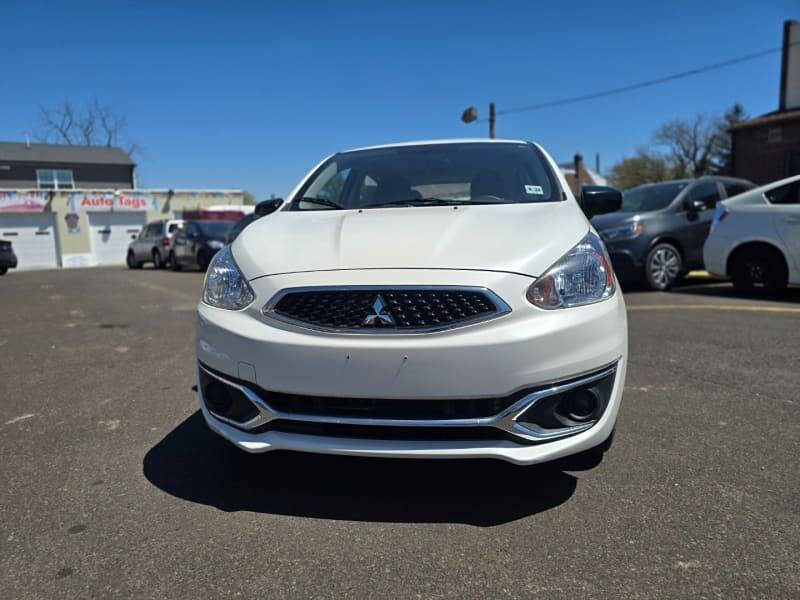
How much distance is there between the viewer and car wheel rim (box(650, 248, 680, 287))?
27.3ft

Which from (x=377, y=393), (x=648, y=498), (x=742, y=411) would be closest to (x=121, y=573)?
(x=377, y=393)

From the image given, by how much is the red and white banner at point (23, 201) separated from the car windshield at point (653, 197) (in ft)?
102

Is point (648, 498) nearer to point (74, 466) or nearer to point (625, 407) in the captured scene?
point (625, 407)

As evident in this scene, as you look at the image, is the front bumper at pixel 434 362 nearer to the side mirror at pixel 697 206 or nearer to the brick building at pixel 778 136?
the side mirror at pixel 697 206

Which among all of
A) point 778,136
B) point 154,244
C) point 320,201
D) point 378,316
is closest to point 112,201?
point 154,244

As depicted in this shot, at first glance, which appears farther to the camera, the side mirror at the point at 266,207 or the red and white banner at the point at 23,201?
the red and white banner at the point at 23,201

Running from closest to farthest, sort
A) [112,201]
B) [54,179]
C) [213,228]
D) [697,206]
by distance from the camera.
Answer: [697,206] → [213,228] → [112,201] → [54,179]

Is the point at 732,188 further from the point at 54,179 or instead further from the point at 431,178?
the point at 54,179

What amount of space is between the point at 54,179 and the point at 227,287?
43.3m

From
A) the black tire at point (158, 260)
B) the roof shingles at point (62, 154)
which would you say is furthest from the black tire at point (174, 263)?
the roof shingles at point (62, 154)

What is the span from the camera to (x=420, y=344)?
2.11m

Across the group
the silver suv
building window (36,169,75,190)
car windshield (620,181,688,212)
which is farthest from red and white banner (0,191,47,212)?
car windshield (620,181,688,212)

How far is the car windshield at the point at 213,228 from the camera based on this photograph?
1658 centimetres

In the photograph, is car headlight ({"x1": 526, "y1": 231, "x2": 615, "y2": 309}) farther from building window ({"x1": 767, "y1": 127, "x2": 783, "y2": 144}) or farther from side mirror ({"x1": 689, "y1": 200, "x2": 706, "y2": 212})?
building window ({"x1": 767, "y1": 127, "x2": 783, "y2": 144})
